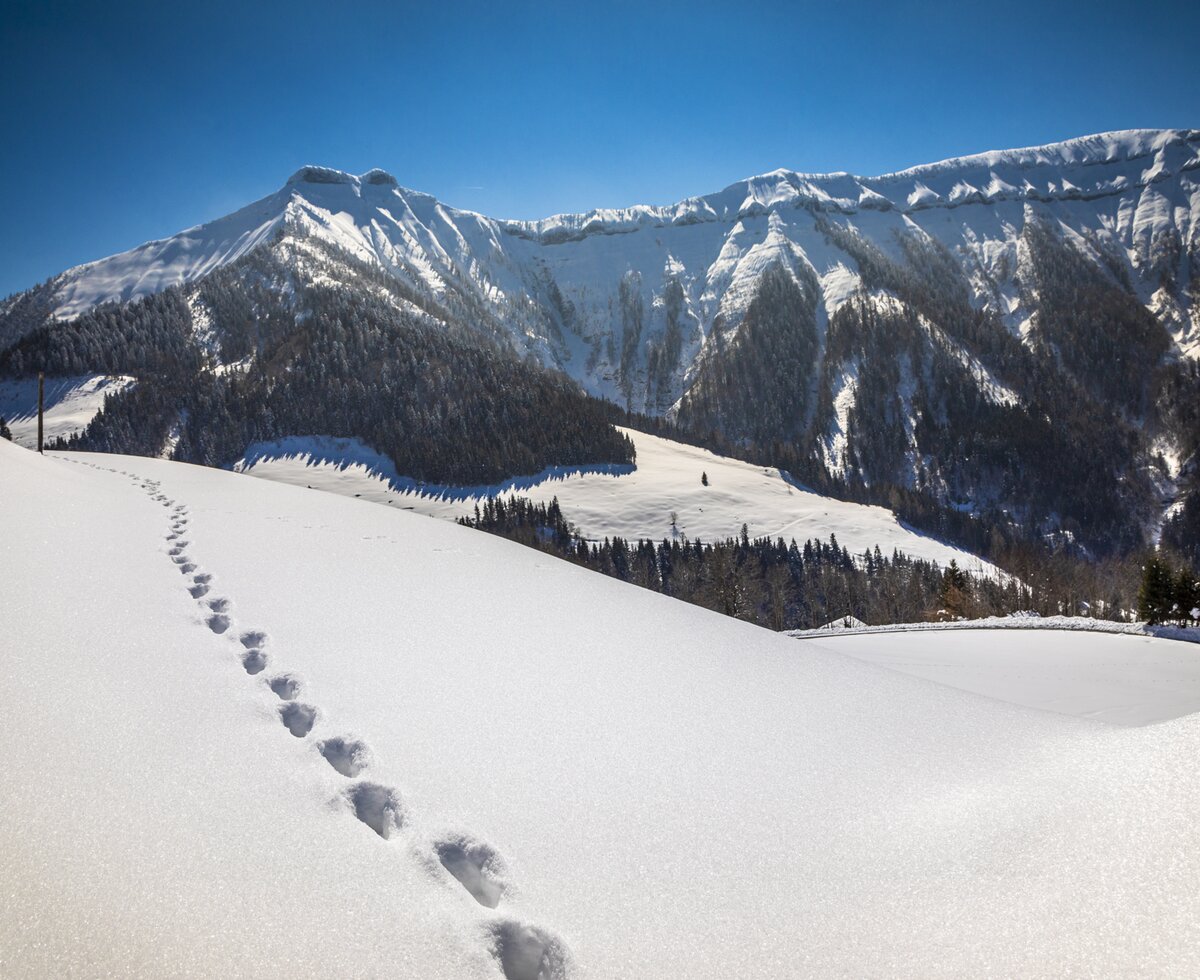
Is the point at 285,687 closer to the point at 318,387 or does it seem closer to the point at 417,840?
the point at 417,840

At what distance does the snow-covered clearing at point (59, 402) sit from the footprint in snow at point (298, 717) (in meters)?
161

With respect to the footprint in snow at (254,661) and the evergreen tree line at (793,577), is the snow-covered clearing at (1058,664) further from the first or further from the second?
the evergreen tree line at (793,577)

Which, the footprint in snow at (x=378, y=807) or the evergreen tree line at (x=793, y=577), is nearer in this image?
the footprint in snow at (x=378, y=807)

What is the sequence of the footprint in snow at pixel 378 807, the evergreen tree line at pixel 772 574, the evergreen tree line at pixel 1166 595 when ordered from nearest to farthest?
the footprint in snow at pixel 378 807
the evergreen tree line at pixel 1166 595
the evergreen tree line at pixel 772 574

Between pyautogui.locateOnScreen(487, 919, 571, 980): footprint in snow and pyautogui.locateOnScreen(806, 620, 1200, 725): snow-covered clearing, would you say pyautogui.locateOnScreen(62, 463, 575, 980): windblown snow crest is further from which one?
pyautogui.locateOnScreen(806, 620, 1200, 725): snow-covered clearing

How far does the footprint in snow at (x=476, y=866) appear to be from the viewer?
2.55 meters

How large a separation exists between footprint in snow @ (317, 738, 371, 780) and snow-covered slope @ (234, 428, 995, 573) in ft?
306

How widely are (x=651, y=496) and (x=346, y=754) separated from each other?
349 feet

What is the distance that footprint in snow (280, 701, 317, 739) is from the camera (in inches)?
146

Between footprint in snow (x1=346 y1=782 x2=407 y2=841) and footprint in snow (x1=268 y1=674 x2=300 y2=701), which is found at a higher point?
footprint in snow (x1=268 y1=674 x2=300 y2=701)

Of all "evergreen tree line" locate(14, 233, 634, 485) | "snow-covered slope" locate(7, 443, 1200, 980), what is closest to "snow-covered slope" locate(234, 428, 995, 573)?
Answer: "evergreen tree line" locate(14, 233, 634, 485)

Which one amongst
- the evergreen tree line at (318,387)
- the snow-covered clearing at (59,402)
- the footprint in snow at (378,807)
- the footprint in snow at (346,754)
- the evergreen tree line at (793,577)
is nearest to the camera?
the footprint in snow at (378,807)

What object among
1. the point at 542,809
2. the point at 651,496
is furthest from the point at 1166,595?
the point at 651,496

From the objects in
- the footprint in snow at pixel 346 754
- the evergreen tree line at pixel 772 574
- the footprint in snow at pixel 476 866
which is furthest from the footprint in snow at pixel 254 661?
the evergreen tree line at pixel 772 574
